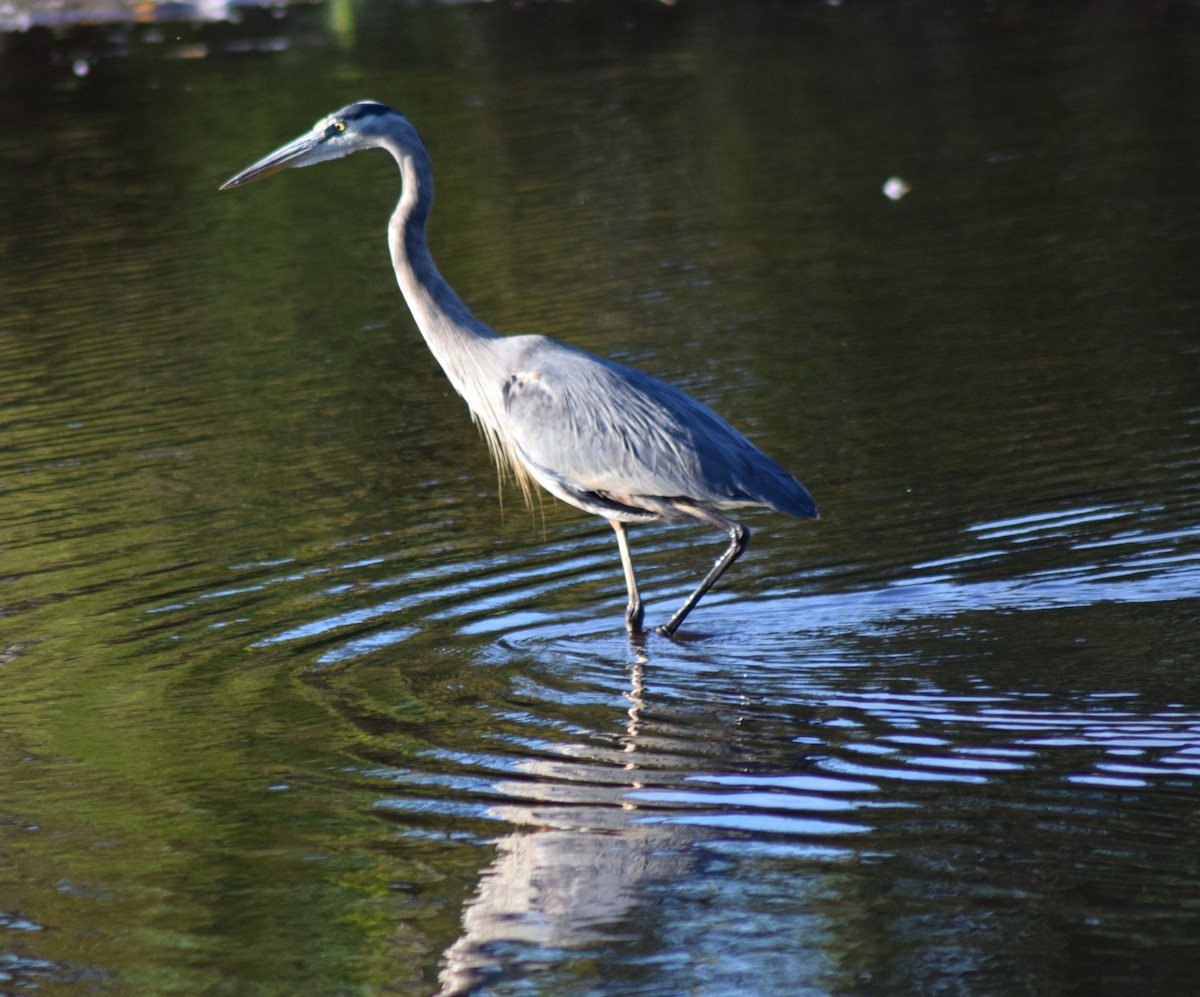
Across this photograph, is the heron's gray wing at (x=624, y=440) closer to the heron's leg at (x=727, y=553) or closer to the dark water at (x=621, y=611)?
the heron's leg at (x=727, y=553)

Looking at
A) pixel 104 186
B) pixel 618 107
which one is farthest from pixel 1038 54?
pixel 104 186

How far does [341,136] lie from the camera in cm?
720

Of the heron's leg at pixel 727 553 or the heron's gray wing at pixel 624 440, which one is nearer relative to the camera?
the heron's gray wing at pixel 624 440

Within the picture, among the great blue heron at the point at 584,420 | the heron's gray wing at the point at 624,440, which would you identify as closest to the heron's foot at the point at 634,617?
the great blue heron at the point at 584,420

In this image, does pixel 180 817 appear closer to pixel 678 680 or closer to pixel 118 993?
pixel 118 993

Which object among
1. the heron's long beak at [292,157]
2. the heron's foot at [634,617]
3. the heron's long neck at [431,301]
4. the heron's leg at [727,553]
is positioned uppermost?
the heron's long beak at [292,157]

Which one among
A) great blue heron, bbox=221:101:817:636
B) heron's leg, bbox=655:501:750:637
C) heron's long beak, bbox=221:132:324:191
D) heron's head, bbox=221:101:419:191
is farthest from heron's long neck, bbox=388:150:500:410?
heron's leg, bbox=655:501:750:637

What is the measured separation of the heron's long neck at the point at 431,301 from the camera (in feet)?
23.0

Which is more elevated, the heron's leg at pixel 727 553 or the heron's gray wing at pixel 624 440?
the heron's gray wing at pixel 624 440

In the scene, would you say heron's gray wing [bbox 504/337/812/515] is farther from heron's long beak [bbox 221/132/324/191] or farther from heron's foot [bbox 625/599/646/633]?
heron's long beak [bbox 221/132/324/191]

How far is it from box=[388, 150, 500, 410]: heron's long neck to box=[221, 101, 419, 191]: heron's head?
0.19 meters

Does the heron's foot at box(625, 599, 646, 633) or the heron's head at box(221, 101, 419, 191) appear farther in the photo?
the heron's head at box(221, 101, 419, 191)

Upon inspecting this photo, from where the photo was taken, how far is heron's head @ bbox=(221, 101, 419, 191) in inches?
279

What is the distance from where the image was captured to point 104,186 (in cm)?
1930
